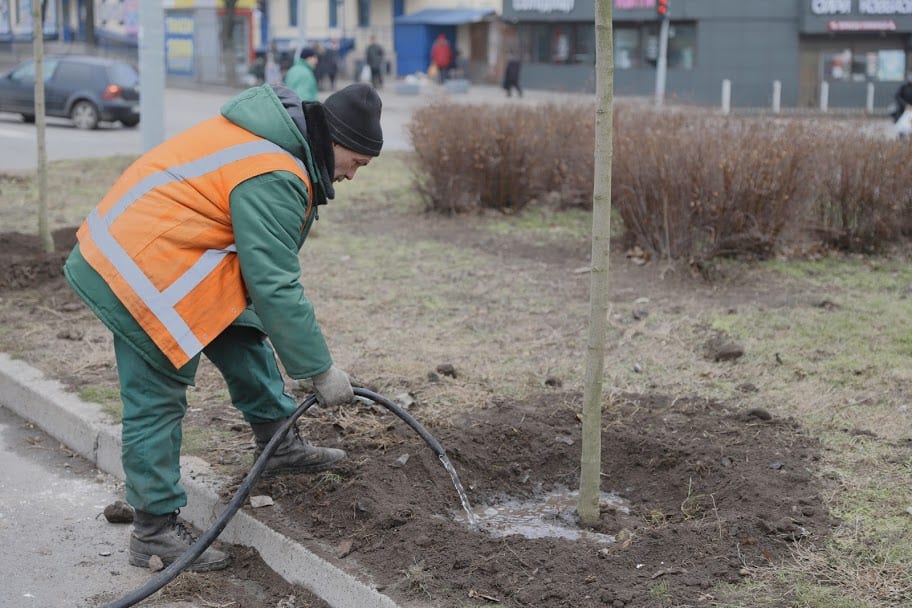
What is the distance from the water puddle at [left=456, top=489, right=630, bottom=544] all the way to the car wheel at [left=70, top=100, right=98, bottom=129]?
1990 cm

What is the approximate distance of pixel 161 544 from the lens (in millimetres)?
4004

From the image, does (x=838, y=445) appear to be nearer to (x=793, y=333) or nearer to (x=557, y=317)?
(x=793, y=333)

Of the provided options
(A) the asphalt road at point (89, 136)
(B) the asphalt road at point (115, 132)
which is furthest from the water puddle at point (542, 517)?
(A) the asphalt road at point (89, 136)

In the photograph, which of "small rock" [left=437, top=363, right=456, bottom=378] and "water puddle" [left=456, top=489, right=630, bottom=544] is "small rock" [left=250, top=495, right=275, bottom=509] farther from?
"small rock" [left=437, top=363, right=456, bottom=378]

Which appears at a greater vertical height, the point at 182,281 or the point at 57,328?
the point at 182,281

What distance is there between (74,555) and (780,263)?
5.87 metres

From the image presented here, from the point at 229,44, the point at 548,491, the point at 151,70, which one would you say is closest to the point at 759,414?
the point at 548,491

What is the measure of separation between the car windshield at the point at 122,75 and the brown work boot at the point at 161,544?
2006 cm

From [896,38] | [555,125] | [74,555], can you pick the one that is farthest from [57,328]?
[896,38]

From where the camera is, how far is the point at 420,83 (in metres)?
38.4

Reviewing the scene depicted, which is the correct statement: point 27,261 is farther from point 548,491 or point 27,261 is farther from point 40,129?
point 548,491

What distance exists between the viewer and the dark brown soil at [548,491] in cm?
360

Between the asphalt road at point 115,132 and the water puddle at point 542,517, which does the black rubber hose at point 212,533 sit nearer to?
the water puddle at point 542,517

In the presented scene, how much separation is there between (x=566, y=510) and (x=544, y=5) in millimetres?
36388
